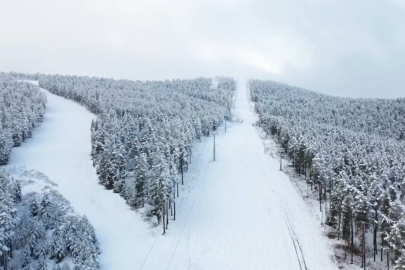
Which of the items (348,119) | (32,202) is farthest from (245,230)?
(348,119)

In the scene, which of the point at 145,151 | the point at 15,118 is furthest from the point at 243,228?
the point at 15,118

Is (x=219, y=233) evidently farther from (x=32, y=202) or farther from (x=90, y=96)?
(x=90, y=96)

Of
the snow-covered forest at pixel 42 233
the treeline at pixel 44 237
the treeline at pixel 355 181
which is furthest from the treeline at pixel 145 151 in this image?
the treeline at pixel 355 181

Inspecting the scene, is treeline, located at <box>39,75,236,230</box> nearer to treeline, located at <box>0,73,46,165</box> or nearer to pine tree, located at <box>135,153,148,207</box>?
pine tree, located at <box>135,153,148,207</box>

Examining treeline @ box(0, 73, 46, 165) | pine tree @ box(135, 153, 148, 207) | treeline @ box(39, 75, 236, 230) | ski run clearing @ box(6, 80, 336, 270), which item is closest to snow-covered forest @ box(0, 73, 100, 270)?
ski run clearing @ box(6, 80, 336, 270)

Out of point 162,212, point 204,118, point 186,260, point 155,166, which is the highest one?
point 204,118

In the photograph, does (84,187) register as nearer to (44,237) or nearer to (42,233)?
(42,233)

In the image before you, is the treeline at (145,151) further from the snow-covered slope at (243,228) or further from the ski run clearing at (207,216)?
the snow-covered slope at (243,228)
